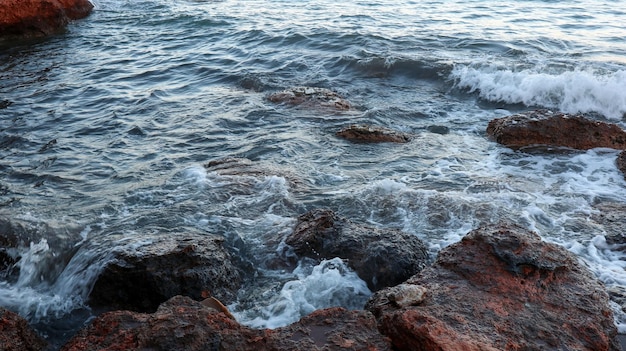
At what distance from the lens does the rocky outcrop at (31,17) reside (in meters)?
13.6

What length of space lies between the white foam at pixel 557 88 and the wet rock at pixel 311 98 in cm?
236

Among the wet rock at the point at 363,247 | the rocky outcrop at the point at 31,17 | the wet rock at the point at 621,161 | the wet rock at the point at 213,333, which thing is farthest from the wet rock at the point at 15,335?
the rocky outcrop at the point at 31,17

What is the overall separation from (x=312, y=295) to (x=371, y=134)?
3.48 m

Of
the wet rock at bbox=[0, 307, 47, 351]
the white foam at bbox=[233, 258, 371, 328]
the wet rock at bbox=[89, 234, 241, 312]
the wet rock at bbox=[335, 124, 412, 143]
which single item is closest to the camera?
the wet rock at bbox=[0, 307, 47, 351]

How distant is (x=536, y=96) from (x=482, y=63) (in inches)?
62.4

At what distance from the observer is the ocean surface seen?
486 centimetres

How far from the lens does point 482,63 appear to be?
1043 centimetres

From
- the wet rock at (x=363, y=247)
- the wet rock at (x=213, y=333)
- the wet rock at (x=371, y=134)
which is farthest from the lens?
the wet rock at (x=371, y=134)

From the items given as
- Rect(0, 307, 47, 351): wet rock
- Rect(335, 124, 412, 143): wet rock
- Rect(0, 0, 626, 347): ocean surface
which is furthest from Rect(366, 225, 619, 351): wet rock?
Rect(335, 124, 412, 143): wet rock

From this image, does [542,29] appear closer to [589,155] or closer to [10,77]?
[589,155]

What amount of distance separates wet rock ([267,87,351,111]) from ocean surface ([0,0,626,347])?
0.22 m

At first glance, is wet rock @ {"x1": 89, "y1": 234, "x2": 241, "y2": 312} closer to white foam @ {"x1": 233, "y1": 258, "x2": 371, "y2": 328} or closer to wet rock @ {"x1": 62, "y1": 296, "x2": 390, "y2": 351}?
white foam @ {"x1": 233, "y1": 258, "x2": 371, "y2": 328}

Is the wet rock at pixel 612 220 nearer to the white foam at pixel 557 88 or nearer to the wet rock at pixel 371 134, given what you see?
the wet rock at pixel 371 134

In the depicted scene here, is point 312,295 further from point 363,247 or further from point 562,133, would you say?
point 562,133
